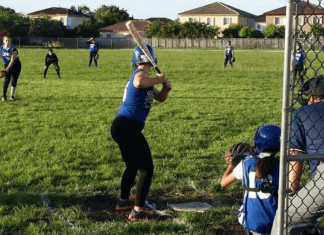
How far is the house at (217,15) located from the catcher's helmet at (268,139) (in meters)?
97.5

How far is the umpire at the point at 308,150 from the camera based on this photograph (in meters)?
3.51

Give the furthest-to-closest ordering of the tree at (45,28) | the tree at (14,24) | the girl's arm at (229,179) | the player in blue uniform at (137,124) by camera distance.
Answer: the tree at (45,28), the tree at (14,24), the player in blue uniform at (137,124), the girl's arm at (229,179)

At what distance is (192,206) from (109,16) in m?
107

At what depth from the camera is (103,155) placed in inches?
309

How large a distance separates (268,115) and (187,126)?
2.34 meters

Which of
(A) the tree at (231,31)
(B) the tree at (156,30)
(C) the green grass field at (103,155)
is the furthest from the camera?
(A) the tree at (231,31)

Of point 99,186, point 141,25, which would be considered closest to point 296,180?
point 99,186

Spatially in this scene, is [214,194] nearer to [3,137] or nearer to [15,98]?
[3,137]

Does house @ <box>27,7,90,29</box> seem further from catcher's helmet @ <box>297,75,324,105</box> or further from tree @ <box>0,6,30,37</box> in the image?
catcher's helmet @ <box>297,75,324,105</box>

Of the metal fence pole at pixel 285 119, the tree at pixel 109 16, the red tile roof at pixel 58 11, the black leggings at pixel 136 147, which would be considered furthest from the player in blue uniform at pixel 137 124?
the red tile roof at pixel 58 11

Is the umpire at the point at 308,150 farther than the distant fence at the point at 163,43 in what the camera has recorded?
No

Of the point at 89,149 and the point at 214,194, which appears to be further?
the point at 89,149

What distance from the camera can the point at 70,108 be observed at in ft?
41.7

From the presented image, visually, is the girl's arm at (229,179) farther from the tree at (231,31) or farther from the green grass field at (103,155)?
the tree at (231,31)
